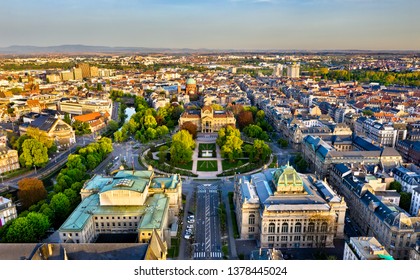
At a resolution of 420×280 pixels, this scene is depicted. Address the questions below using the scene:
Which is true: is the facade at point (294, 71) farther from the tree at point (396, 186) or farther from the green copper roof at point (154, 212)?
the green copper roof at point (154, 212)

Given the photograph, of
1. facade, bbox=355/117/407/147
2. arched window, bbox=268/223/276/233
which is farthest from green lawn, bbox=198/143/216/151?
arched window, bbox=268/223/276/233

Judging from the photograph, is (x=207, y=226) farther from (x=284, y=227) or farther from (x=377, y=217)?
(x=377, y=217)

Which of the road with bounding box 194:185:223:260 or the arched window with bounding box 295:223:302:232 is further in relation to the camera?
the arched window with bounding box 295:223:302:232

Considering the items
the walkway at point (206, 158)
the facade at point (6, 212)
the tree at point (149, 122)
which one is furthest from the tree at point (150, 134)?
the facade at point (6, 212)

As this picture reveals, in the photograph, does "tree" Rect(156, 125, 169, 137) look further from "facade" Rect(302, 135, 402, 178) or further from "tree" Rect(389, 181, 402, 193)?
"tree" Rect(389, 181, 402, 193)

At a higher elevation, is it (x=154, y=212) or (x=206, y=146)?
(x=154, y=212)

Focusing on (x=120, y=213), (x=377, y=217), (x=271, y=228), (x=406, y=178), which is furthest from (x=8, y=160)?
(x=406, y=178)
